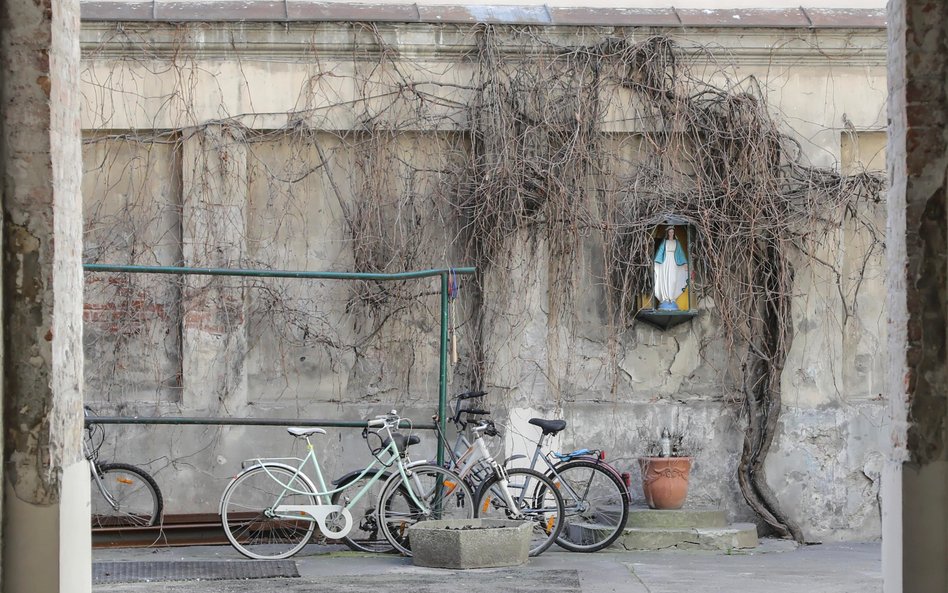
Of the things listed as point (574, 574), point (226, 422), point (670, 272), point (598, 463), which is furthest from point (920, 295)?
point (226, 422)

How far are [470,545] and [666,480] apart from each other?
2.15 m

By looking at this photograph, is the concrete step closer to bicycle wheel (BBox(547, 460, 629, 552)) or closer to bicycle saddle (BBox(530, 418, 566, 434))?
bicycle wheel (BBox(547, 460, 629, 552))

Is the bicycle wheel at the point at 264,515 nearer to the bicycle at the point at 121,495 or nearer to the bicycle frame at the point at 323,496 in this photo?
the bicycle frame at the point at 323,496

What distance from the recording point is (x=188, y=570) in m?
8.48

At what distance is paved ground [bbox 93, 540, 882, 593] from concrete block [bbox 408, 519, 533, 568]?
11 centimetres

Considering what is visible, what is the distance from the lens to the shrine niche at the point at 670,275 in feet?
33.7

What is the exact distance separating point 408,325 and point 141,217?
7.71 feet

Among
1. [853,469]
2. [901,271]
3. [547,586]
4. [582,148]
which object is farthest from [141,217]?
[901,271]

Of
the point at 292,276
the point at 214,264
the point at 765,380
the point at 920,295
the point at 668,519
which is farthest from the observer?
the point at 765,380

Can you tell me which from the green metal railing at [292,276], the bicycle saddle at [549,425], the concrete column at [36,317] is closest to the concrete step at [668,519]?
the bicycle saddle at [549,425]

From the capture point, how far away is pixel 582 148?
34.1 feet

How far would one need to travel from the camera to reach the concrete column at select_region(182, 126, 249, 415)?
1012 centimetres

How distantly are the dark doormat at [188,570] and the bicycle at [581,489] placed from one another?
1.58m

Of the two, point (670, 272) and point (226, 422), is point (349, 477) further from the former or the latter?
point (670, 272)
